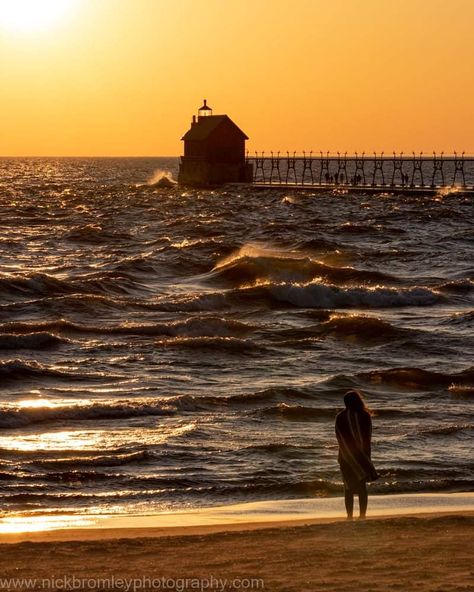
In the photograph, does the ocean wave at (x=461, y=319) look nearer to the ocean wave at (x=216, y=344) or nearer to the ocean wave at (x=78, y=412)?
the ocean wave at (x=216, y=344)

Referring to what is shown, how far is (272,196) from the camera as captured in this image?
4385 inches

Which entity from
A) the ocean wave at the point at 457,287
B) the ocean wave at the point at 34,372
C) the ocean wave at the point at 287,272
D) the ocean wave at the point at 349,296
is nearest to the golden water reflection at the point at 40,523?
the ocean wave at the point at 34,372

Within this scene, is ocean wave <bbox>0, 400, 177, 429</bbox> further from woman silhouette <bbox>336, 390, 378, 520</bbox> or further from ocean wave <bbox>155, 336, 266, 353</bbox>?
woman silhouette <bbox>336, 390, 378, 520</bbox>

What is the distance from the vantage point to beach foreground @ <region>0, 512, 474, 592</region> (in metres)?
10.0

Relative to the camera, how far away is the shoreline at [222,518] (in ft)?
42.0

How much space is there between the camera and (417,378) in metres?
25.2

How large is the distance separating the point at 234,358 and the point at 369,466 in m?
15.8

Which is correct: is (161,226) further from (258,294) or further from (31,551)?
(31,551)

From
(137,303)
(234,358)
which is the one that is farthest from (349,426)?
(137,303)

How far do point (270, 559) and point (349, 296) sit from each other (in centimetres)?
3046

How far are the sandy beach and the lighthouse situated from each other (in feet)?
340

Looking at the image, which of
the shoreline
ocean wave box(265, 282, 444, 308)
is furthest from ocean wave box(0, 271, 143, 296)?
the shoreline

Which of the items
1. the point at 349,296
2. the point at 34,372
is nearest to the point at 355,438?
the point at 34,372

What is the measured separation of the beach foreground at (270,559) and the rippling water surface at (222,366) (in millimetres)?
3112
